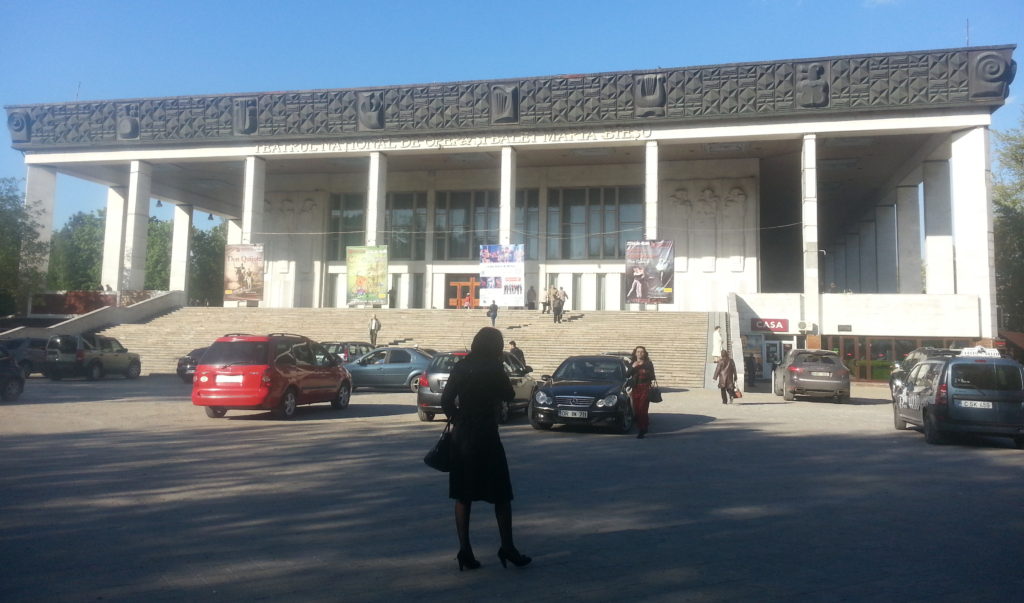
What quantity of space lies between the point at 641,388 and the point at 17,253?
121 feet

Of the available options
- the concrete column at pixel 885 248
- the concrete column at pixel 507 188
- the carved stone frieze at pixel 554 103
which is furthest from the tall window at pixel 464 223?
the concrete column at pixel 885 248

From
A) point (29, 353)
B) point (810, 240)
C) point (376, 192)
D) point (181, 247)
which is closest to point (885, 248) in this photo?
point (810, 240)

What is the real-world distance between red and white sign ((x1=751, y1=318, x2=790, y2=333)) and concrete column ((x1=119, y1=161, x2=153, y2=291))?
34108 mm

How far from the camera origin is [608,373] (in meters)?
13.9

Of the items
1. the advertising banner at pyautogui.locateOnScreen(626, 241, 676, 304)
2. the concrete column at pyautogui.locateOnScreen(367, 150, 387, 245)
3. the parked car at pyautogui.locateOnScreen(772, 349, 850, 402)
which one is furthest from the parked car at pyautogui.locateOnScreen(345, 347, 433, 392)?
the concrete column at pyautogui.locateOnScreen(367, 150, 387, 245)

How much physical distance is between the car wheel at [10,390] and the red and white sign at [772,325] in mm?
29130

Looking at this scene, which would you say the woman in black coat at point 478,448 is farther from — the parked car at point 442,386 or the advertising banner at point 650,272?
the advertising banner at point 650,272

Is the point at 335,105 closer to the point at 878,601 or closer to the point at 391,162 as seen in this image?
the point at 391,162

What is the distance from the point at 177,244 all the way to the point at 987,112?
→ 154ft

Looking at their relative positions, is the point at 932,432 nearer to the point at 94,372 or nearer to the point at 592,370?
the point at 592,370

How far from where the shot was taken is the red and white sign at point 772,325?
34844mm

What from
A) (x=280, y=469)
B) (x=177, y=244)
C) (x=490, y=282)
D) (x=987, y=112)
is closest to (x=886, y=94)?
(x=987, y=112)

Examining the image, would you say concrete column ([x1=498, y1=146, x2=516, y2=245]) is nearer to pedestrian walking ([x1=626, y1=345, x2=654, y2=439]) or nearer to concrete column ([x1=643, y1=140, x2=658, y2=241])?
concrete column ([x1=643, y1=140, x2=658, y2=241])

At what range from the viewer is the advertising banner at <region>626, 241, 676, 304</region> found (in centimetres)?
3356
